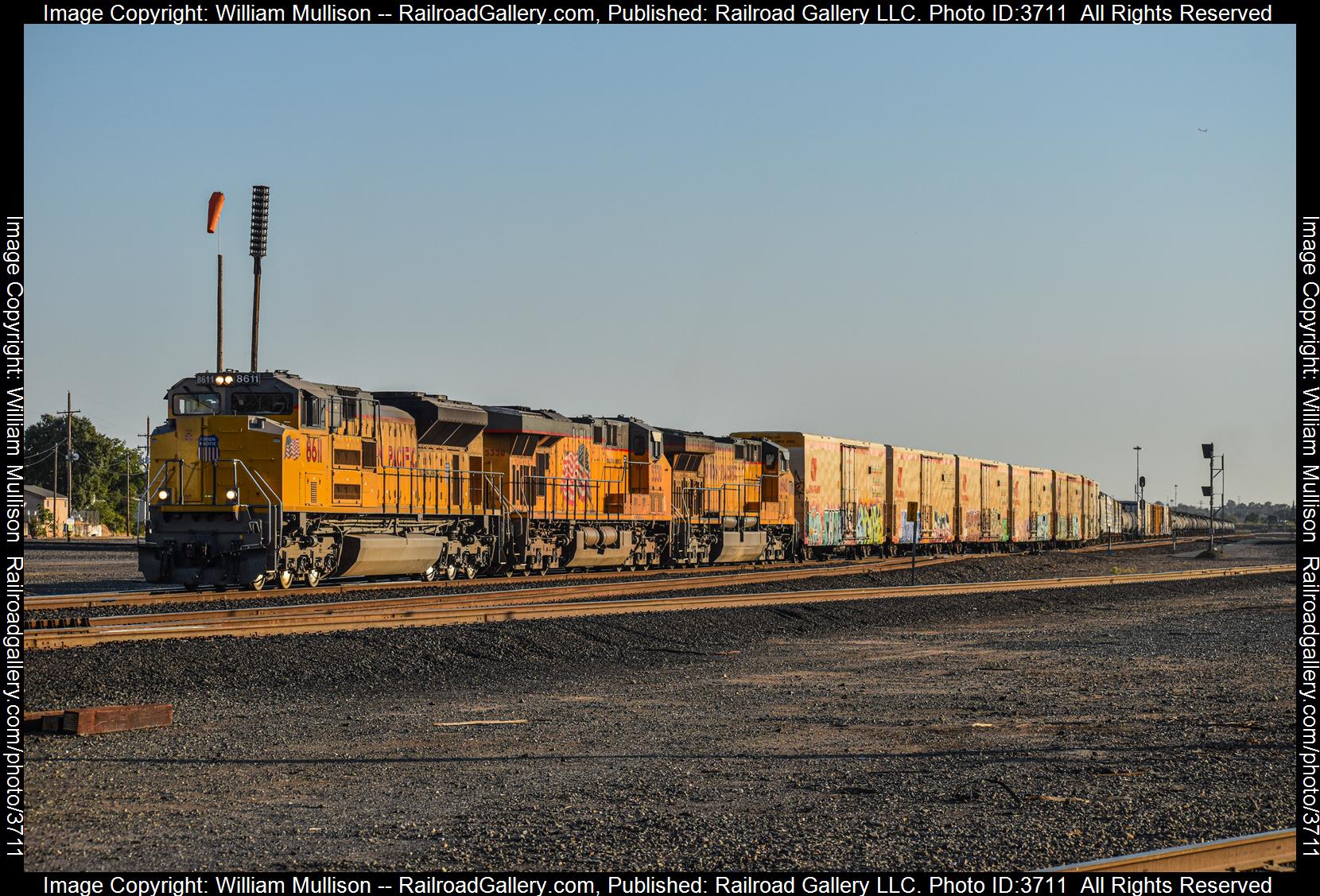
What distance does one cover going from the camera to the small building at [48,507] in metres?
73.3

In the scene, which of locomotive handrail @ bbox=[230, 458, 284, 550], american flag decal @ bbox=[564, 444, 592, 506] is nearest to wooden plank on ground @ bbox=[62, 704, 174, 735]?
locomotive handrail @ bbox=[230, 458, 284, 550]

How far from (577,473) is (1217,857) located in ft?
80.4

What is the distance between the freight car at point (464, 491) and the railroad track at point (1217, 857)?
57.7ft

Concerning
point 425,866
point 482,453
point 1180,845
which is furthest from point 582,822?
point 482,453

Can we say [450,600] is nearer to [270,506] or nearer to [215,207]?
[270,506]

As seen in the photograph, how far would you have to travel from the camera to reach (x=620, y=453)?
3177cm

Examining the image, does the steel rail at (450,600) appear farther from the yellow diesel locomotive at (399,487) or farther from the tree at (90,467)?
the tree at (90,467)

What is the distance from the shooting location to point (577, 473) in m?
29.8

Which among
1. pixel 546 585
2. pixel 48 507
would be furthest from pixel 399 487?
pixel 48 507

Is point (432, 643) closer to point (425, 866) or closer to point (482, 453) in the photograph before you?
point (425, 866)

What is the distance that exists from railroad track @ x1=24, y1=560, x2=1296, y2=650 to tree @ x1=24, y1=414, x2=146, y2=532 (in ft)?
247

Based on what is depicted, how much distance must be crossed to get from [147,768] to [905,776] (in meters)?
4.60

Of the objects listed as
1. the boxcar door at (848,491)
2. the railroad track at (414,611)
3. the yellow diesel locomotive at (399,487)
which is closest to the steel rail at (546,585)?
the yellow diesel locomotive at (399,487)

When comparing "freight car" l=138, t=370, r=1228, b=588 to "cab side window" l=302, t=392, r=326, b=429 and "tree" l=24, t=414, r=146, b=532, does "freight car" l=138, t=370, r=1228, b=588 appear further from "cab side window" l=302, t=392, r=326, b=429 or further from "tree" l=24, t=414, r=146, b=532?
"tree" l=24, t=414, r=146, b=532
